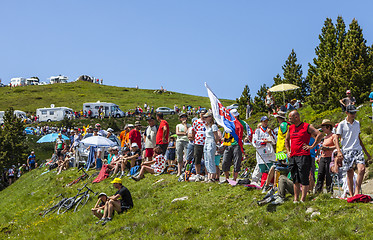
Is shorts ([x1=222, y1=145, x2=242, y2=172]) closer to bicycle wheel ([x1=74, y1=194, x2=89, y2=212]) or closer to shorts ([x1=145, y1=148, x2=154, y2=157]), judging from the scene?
shorts ([x1=145, y1=148, x2=154, y2=157])

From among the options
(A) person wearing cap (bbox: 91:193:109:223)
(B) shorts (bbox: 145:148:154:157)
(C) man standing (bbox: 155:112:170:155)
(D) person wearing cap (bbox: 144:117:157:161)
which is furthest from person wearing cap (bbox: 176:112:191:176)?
(A) person wearing cap (bbox: 91:193:109:223)

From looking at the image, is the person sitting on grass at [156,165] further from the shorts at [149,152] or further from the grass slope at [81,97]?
the grass slope at [81,97]

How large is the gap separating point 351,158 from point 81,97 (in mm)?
102889

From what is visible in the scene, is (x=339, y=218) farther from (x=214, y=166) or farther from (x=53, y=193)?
(x=53, y=193)

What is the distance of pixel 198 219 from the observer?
9734 mm

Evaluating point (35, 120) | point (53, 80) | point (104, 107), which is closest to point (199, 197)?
point (104, 107)

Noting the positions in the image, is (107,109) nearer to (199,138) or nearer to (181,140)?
(181,140)

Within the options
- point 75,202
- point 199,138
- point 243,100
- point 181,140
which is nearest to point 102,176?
point 75,202

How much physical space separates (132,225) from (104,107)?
193ft

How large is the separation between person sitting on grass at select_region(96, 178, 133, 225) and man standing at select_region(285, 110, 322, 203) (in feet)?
17.6

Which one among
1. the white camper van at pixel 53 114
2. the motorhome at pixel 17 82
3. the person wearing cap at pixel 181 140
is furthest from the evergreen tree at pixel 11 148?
the motorhome at pixel 17 82

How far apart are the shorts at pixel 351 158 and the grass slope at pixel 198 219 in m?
0.74

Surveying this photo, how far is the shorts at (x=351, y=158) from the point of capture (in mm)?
8281

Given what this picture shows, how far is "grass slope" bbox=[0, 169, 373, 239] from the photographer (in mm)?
A: 7412
